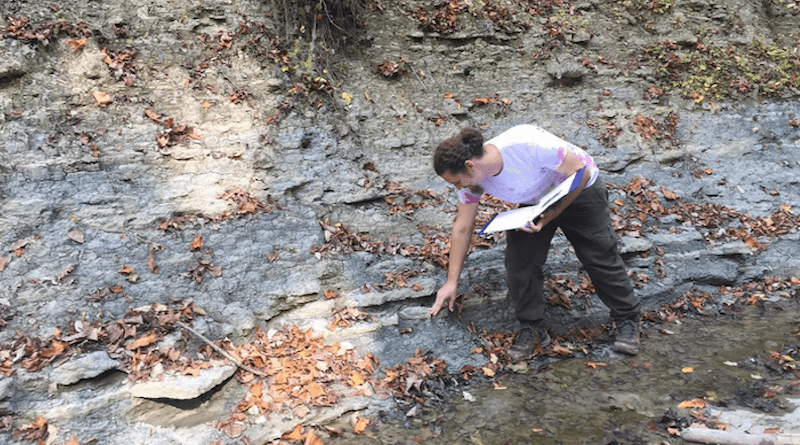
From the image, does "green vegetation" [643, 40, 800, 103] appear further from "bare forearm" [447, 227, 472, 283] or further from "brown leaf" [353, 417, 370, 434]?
"brown leaf" [353, 417, 370, 434]

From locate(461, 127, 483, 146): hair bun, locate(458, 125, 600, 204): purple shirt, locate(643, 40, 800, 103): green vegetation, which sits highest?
locate(643, 40, 800, 103): green vegetation

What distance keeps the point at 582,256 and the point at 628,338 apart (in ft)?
2.67

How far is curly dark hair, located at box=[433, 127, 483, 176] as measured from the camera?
3.55m

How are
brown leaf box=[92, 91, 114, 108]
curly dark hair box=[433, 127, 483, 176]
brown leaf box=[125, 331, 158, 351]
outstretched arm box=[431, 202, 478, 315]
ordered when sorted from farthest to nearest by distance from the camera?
brown leaf box=[92, 91, 114, 108] < outstretched arm box=[431, 202, 478, 315] < brown leaf box=[125, 331, 158, 351] < curly dark hair box=[433, 127, 483, 176]

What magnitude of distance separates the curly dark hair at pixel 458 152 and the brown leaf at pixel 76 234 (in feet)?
9.65

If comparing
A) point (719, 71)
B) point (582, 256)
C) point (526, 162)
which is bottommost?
point (582, 256)

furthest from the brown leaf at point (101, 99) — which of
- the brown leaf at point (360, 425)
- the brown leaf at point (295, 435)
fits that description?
the brown leaf at point (360, 425)

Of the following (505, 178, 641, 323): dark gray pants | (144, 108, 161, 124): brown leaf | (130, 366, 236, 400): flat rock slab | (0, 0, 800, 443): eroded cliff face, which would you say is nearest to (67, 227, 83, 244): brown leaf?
(0, 0, 800, 443): eroded cliff face

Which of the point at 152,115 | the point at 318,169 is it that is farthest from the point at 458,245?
the point at 152,115

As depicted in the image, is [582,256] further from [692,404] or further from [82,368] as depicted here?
[82,368]

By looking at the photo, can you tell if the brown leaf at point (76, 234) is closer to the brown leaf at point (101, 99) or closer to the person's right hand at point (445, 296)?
the brown leaf at point (101, 99)

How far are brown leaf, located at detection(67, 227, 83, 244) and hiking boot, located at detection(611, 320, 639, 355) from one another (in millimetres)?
4394

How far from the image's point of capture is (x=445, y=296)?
4309 mm

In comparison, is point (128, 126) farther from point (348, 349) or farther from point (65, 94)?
point (348, 349)
